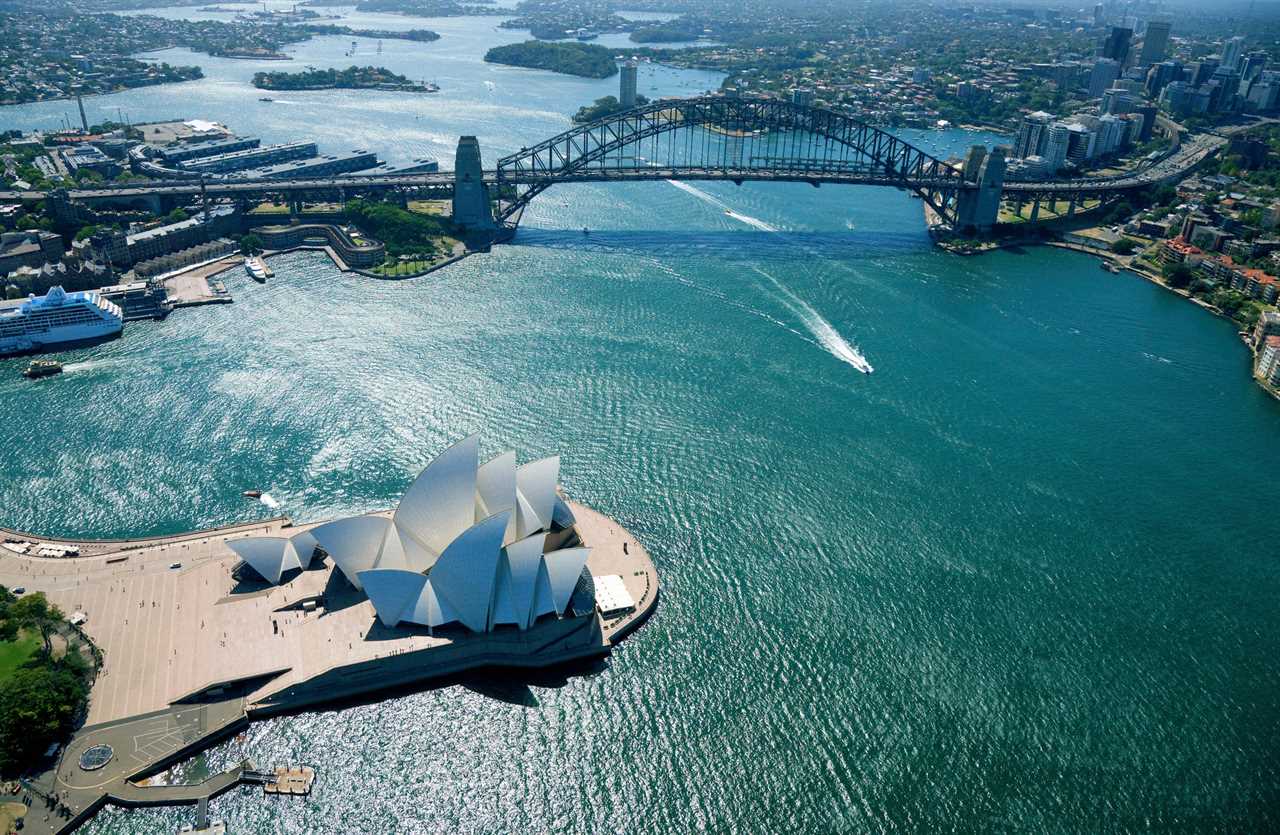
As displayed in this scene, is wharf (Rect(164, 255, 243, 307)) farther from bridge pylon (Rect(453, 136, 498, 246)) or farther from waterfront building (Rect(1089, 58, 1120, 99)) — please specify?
waterfront building (Rect(1089, 58, 1120, 99))

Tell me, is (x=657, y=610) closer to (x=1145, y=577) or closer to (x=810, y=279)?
(x=1145, y=577)

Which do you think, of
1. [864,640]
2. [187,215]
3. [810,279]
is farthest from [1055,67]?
[864,640]

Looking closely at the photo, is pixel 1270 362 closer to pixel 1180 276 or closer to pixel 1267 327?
pixel 1267 327

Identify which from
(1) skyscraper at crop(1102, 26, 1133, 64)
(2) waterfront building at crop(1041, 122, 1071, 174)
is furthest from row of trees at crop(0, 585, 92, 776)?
(1) skyscraper at crop(1102, 26, 1133, 64)

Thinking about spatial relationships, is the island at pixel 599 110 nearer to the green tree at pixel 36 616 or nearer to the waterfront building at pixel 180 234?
the waterfront building at pixel 180 234

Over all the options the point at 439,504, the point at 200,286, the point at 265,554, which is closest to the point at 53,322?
the point at 200,286

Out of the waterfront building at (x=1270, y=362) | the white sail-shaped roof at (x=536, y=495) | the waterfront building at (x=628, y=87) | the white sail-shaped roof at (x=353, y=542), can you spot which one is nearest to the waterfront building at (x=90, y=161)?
the waterfront building at (x=628, y=87)

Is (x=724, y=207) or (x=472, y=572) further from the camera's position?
(x=724, y=207)
